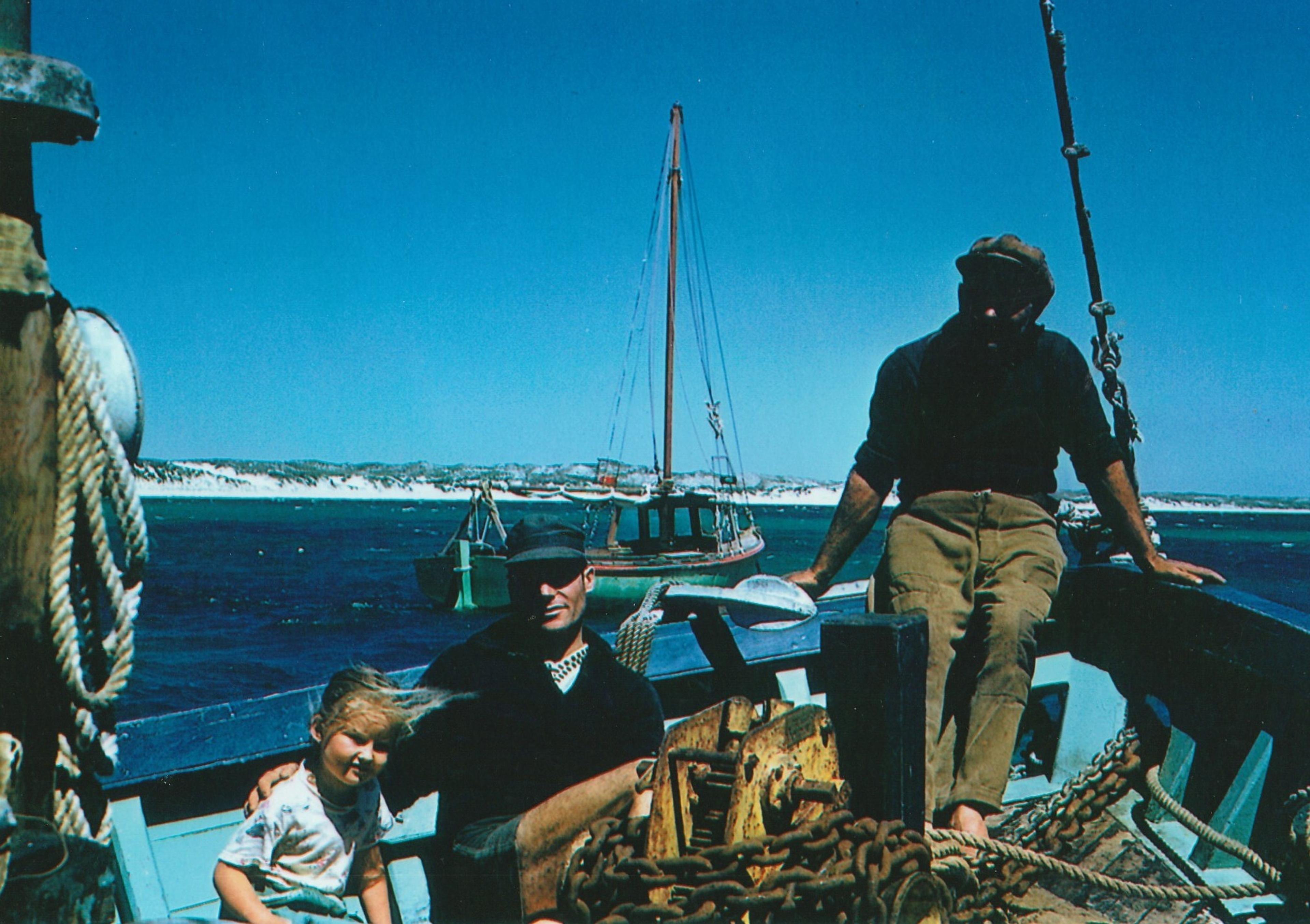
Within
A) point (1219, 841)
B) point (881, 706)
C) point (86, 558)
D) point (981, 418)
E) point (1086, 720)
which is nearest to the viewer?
point (86, 558)

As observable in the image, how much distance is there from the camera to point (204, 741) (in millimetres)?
3199

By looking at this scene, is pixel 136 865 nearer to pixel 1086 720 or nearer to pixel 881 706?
pixel 881 706

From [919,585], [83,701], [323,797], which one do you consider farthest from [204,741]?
[919,585]

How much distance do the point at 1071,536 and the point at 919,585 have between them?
61.2 inches

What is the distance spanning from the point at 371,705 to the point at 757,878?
4.30ft

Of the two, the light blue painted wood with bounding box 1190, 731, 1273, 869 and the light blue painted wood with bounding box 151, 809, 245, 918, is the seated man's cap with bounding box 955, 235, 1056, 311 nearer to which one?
the light blue painted wood with bounding box 1190, 731, 1273, 869

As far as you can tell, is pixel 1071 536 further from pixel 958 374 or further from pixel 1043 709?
pixel 958 374

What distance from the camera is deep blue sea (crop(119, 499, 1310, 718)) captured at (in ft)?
63.5

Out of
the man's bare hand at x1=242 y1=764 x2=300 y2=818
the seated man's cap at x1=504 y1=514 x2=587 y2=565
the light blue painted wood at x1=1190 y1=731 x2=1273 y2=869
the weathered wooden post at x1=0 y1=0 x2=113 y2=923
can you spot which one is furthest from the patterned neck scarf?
the light blue painted wood at x1=1190 y1=731 x2=1273 y2=869

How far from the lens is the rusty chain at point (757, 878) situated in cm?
165

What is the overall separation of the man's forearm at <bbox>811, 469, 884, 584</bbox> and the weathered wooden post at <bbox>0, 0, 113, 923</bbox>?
248 centimetres

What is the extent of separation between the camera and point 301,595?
3297cm

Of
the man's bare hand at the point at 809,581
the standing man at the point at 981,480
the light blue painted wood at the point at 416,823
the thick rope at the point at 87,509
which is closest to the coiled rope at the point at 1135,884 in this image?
the standing man at the point at 981,480

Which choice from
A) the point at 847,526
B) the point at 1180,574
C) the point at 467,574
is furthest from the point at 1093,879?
the point at 467,574
